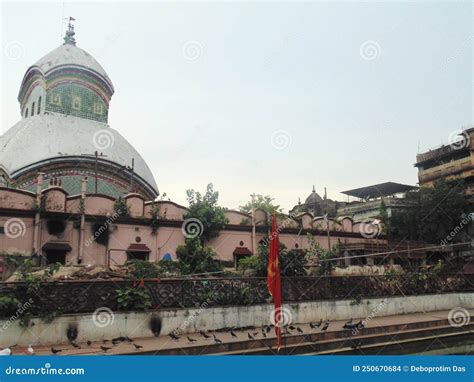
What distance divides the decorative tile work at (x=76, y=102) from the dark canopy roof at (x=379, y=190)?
27976mm

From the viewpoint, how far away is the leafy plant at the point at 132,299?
10328 mm

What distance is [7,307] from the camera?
8984 mm

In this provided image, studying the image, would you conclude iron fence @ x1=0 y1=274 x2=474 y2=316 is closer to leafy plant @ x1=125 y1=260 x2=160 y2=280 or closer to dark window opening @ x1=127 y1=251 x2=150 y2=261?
leafy plant @ x1=125 y1=260 x2=160 y2=280

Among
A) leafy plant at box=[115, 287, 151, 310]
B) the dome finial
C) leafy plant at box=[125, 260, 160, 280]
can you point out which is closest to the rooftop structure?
the dome finial

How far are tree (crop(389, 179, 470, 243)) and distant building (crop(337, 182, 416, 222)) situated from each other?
4.51m

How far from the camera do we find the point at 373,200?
132ft

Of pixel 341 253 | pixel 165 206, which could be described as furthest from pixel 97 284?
pixel 341 253

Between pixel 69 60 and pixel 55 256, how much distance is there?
15.1 metres

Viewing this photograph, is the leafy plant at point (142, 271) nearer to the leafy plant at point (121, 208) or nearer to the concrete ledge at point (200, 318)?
the concrete ledge at point (200, 318)

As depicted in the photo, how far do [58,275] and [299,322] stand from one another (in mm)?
6994

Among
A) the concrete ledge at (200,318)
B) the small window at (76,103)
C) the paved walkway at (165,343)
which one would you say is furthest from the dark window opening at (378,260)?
the small window at (76,103)

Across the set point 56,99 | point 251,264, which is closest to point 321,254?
point 251,264

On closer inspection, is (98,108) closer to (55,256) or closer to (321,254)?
(55,256)

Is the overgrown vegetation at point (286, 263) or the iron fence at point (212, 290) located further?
the overgrown vegetation at point (286, 263)
